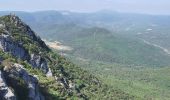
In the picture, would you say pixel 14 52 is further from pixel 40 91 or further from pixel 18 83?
pixel 18 83

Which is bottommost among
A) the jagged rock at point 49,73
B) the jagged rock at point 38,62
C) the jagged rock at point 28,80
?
the jagged rock at point 49,73

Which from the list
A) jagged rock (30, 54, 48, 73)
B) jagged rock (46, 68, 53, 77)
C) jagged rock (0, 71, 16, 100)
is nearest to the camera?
A: jagged rock (0, 71, 16, 100)

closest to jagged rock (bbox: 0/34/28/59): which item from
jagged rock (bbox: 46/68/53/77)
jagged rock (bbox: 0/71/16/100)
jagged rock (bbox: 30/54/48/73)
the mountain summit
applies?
the mountain summit

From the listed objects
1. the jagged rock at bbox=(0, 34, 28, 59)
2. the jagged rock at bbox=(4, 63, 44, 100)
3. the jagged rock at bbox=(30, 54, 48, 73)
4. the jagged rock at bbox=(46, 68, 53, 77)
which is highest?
the jagged rock at bbox=(4, 63, 44, 100)

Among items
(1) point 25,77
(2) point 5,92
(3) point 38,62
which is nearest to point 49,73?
(3) point 38,62

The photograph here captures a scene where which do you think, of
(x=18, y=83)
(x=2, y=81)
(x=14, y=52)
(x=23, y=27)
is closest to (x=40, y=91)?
(x=18, y=83)

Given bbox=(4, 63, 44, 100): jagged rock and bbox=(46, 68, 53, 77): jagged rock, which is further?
bbox=(46, 68, 53, 77): jagged rock

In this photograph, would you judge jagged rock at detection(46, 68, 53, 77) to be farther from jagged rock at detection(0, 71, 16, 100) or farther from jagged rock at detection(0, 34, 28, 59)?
jagged rock at detection(0, 71, 16, 100)

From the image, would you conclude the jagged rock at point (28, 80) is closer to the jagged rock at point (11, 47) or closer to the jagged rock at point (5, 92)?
the jagged rock at point (5, 92)

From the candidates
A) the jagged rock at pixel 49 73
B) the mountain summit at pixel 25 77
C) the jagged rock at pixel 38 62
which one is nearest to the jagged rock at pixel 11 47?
the mountain summit at pixel 25 77
